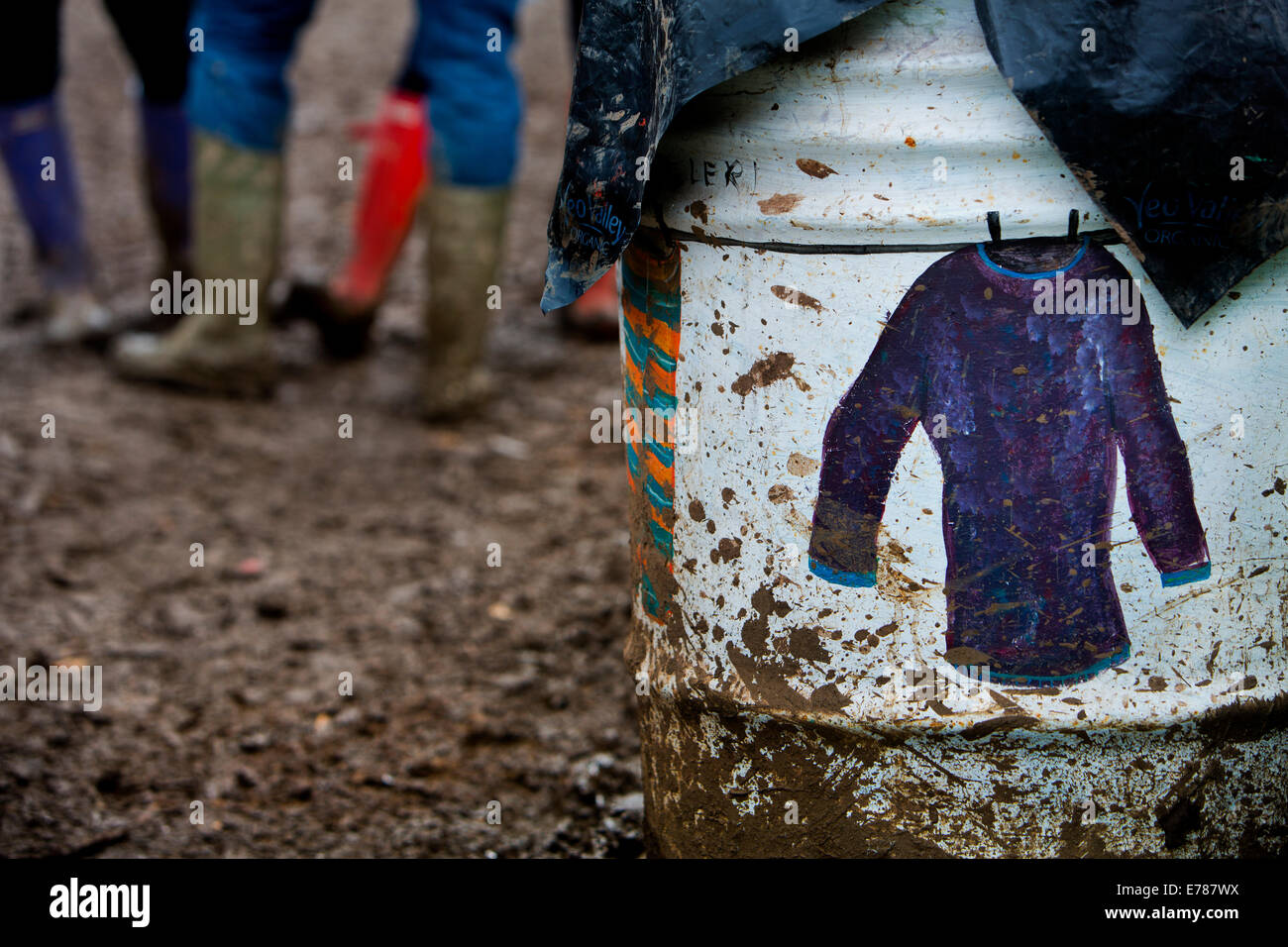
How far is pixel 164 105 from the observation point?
3.32 meters

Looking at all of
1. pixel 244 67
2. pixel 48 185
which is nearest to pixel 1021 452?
pixel 244 67

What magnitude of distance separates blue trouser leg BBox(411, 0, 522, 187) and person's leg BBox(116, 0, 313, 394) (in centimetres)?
33

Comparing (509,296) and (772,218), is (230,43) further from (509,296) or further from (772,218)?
(772,218)

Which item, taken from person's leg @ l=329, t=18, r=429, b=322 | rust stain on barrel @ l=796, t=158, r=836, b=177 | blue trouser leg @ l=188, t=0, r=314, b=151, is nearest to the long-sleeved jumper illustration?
rust stain on barrel @ l=796, t=158, r=836, b=177

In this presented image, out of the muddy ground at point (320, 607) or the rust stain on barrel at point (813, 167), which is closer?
the rust stain on barrel at point (813, 167)

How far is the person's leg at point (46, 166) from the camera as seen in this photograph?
10.2ft

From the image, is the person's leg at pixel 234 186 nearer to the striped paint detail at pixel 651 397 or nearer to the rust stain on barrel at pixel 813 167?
the striped paint detail at pixel 651 397

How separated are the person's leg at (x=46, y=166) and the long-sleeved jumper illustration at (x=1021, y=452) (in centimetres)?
267

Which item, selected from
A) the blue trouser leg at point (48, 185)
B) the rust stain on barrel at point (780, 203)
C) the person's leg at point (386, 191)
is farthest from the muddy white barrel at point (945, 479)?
the blue trouser leg at point (48, 185)

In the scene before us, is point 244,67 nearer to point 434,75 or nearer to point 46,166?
point 434,75

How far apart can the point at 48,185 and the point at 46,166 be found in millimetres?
61
